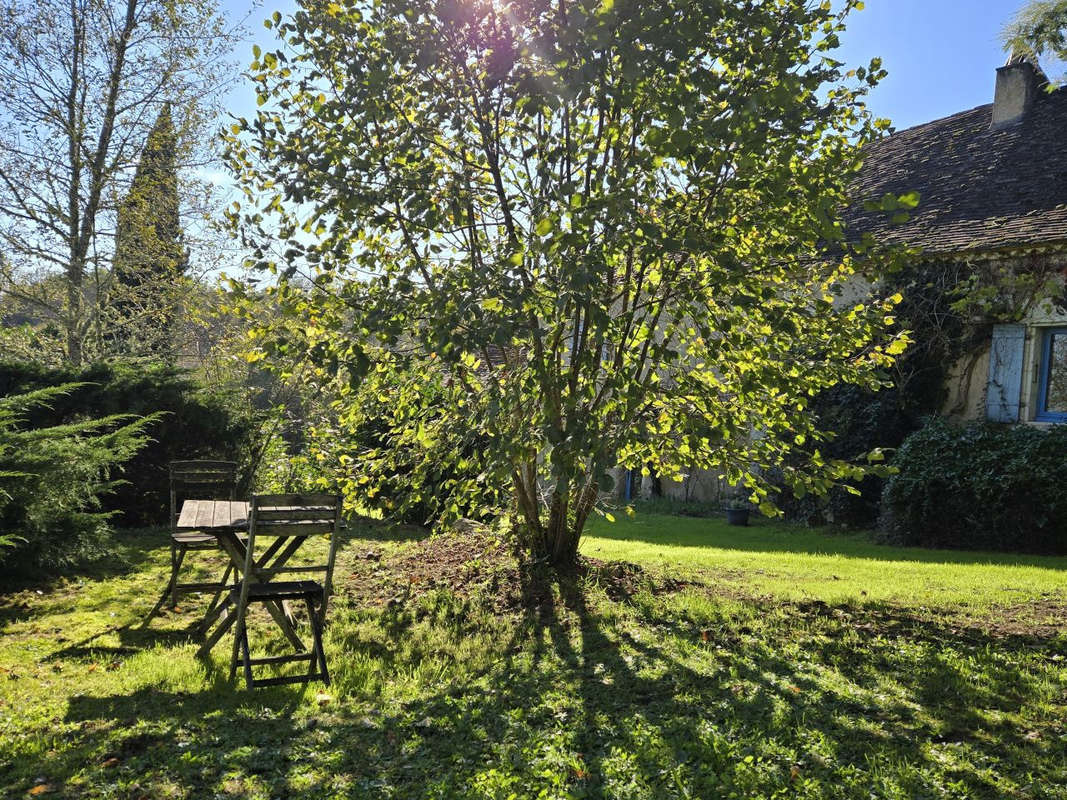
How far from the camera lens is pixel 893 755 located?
3629 mm

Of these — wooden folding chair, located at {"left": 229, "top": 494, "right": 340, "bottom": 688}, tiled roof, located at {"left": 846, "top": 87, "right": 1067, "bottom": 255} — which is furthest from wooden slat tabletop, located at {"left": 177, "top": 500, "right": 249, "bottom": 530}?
tiled roof, located at {"left": 846, "top": 87, "right": 1067, "bottom": 255}

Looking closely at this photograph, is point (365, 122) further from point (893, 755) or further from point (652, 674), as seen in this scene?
point (893, 755)

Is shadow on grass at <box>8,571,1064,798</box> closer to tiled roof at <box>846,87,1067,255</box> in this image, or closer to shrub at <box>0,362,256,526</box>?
shrub at <box>0,362,256,526</box>

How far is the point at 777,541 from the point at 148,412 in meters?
8.58

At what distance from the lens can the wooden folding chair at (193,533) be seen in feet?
21.0

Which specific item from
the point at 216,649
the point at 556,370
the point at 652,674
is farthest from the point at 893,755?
the point at 216,649

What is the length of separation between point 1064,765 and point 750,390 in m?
2.63

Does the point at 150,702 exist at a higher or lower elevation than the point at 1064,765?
lower

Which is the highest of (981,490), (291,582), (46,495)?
(981,490)

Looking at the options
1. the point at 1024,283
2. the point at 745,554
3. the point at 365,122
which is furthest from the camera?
the point at 745,554

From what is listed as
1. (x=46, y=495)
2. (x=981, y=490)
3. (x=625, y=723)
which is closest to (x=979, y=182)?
(x=981, y=490)

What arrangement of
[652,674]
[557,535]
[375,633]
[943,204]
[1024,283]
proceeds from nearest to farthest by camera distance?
[652,674] → [375,633] → [1024,283] → [557,535] → [943,204]

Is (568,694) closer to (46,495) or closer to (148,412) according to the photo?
(46,495)

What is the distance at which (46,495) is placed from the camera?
7.06m
